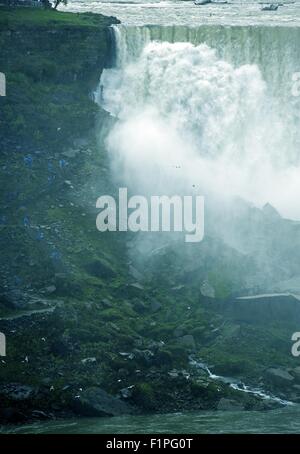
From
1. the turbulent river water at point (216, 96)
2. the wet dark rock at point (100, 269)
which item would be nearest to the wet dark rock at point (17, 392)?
the wet dark rock at point (100, 269)

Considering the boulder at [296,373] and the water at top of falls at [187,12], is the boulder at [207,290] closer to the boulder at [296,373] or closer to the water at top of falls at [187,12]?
the boulder at [296,373]

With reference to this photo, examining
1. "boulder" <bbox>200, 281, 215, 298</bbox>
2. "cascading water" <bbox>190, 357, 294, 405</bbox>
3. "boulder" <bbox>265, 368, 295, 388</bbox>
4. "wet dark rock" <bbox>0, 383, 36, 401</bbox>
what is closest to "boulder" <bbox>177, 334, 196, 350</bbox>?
"cascading water" <bbox>190, 357, 294, 405</bbox>

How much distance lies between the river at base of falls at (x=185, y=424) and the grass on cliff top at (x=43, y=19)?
2835 cm

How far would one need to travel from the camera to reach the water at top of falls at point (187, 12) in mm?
55469

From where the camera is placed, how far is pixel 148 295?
35812 millimetres

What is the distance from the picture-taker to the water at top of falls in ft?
182

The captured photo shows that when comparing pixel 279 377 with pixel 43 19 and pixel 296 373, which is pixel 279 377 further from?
pixel 43 19

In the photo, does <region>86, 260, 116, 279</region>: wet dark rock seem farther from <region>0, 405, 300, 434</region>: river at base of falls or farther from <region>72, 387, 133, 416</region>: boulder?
<region>0, 405, 300, 434</region>: river at base of falls

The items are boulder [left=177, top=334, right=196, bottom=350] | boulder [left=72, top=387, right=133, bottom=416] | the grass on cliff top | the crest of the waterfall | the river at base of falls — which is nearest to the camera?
the river at base of falls

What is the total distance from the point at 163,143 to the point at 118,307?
14439mm

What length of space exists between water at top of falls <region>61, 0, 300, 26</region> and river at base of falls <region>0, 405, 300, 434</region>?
30.5 meters

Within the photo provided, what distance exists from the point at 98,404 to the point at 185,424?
3.08 metres
